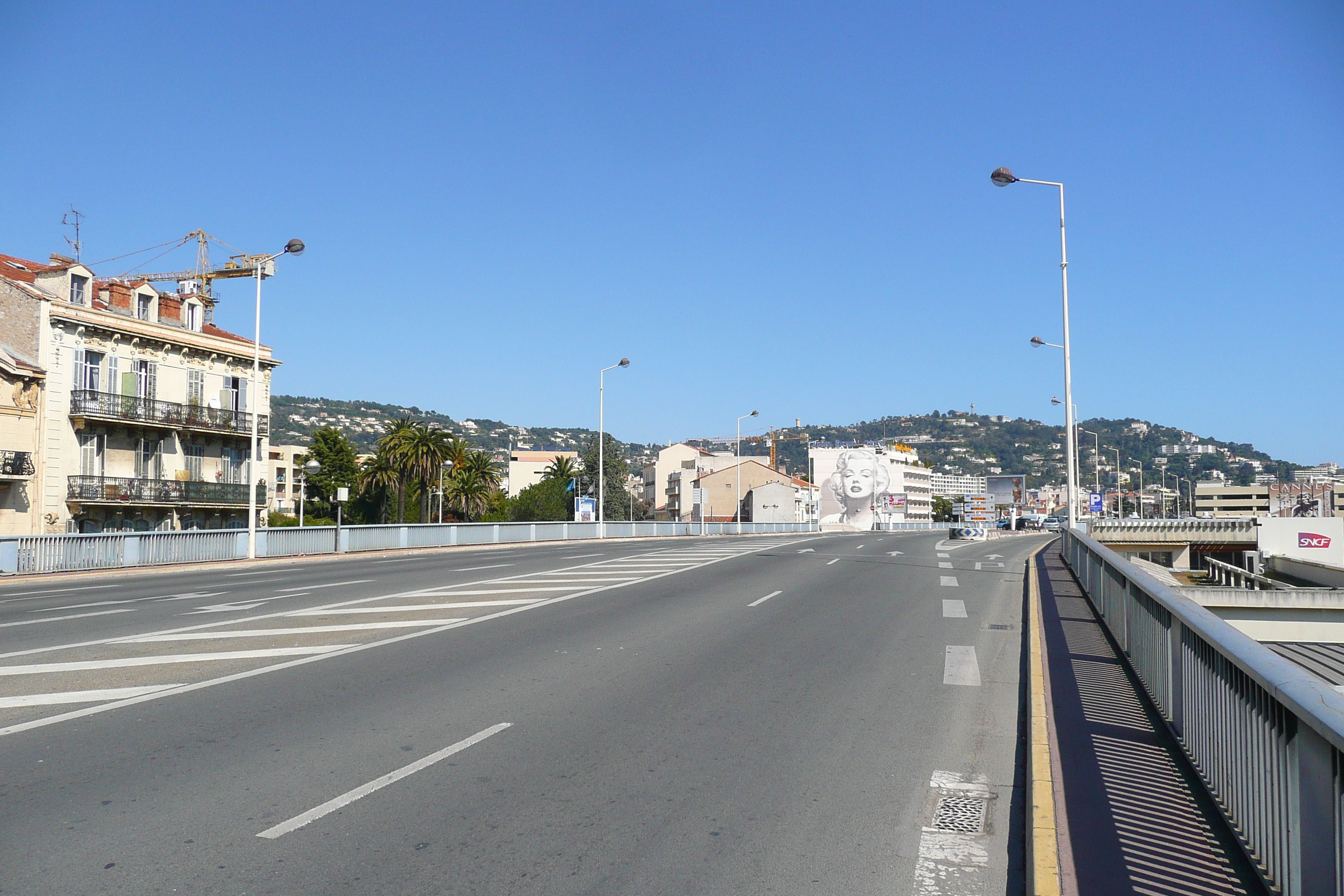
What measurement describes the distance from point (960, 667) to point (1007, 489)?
100438 millimetres

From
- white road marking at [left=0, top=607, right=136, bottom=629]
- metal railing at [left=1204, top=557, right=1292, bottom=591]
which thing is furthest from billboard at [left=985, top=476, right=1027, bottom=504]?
white road marking at [left=0, top=607, right=136, bottom=629]

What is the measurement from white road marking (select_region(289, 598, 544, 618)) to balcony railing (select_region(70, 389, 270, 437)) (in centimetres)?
2804

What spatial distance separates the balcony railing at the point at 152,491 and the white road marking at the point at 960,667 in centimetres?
3879

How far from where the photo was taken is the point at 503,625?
14.1m

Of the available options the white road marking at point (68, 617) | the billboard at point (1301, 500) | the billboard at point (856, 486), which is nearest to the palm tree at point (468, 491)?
the billboard at point (856, 486)

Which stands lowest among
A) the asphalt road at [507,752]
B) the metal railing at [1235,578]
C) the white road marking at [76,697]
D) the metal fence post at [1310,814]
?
the metal railing at [1235,578]

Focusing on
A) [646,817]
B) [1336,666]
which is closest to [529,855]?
[646,817]

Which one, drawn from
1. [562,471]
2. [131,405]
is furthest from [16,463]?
[562,471]

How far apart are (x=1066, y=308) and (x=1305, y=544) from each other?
5020cm

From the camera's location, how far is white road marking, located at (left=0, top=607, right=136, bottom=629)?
1461 centimetres

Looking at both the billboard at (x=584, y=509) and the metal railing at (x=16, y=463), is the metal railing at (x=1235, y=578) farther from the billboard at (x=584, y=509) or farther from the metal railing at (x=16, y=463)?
the metal railing at (x=16, y=463)

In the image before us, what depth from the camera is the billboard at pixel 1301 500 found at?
411 ft

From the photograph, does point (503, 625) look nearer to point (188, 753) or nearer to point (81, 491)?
point (188, 753)

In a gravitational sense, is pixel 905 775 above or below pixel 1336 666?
above
